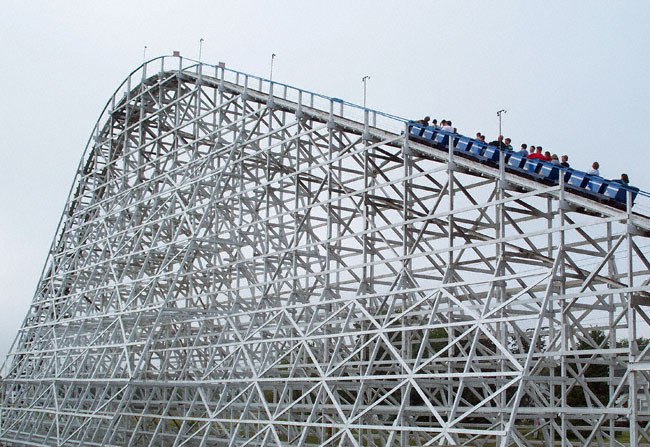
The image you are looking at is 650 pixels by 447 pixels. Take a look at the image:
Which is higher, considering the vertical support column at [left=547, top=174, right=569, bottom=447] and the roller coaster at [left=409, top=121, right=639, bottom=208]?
the roller coaster at [left=409, top=121, right=639, bottom=208]

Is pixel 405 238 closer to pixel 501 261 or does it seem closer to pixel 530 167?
pixel 501 261

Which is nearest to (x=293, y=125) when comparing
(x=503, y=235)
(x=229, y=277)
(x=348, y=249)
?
(x=348, y=249)

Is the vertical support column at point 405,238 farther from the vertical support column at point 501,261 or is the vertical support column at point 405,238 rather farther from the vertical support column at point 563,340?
the vertical support column at point 563,340

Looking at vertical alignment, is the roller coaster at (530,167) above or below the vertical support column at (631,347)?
above

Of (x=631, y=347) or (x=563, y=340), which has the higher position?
(x=563, y=340)

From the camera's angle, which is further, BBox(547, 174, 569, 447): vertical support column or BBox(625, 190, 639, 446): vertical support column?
BBox(547, 174, 569, 447): vertical support column

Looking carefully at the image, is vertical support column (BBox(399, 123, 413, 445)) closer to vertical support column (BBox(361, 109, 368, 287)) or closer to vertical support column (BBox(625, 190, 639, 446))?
vertical support column (BBox(361, 109, 368, 287))

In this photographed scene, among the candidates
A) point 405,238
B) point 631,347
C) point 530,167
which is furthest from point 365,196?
point 631,347

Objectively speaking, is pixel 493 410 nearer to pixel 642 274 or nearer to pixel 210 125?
pixel 642 274

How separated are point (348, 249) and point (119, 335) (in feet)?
43.7

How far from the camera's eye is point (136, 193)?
1318 inches

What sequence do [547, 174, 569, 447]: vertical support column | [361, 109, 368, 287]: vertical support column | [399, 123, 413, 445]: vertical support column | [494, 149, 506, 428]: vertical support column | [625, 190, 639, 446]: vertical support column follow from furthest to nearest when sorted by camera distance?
[361, 109, 368, 287]: vertical support column → [399, 123, 413, 445]: vertical support column → [494, 149, 506, 428]: vertical support column → [547, 174, 569, 447]: vertical support column → [625, 190, 639, 446]: vertical support column

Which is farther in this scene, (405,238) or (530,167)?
(405,238)

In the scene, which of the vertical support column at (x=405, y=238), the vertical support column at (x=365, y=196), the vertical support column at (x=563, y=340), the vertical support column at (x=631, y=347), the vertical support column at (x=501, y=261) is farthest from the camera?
the vertical support column at (x=365, y=196)
